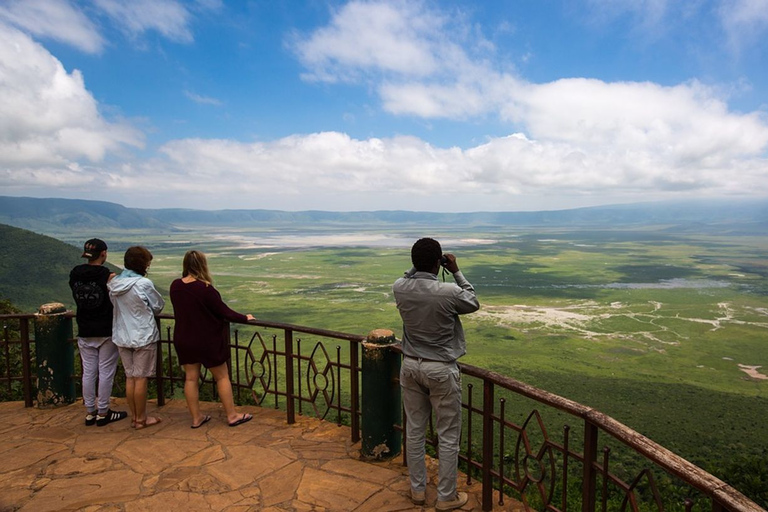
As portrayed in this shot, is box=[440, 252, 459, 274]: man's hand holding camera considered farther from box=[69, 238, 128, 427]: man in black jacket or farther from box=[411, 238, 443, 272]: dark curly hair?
box=[69, 238, 128, 427]: man in black jacket

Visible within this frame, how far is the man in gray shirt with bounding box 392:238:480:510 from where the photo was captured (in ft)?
11.4

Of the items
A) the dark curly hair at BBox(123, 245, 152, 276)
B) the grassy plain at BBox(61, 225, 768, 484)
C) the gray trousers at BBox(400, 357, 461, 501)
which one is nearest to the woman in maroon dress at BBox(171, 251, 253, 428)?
the dark curly hair at BBox(123, 245, 152, 276)

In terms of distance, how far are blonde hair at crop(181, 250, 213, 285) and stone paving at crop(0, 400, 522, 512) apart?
5.48 feet

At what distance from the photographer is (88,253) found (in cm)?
502

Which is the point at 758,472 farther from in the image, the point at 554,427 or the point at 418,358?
the point at 418,358

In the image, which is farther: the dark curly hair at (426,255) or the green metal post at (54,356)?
the green metal post at (54,356)

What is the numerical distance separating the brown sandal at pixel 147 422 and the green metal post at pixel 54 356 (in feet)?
4.38

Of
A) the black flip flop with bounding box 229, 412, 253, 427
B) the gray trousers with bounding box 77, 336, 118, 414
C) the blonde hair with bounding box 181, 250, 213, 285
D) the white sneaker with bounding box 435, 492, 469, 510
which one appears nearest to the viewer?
the white sneaker with bounding box 435, 492, 469, 510

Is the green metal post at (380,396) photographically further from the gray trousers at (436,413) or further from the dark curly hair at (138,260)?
the dark curly hair at (138,260)

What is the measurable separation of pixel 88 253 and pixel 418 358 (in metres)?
3.65

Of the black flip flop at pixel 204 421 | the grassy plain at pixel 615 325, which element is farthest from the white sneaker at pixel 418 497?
the grassy plain at pixel 615 325

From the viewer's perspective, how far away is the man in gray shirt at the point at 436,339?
137 inches

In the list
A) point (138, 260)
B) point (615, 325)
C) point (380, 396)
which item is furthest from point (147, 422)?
point (615, 325)

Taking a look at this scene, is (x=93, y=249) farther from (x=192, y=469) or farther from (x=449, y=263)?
(x=449, y=263)
